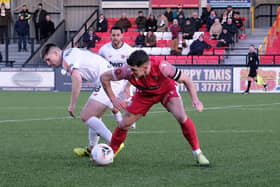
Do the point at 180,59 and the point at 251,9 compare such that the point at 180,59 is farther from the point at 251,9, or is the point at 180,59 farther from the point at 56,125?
the point at 56,125

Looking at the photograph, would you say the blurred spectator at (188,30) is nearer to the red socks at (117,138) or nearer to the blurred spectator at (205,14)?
the blurred spectator at (205,14)

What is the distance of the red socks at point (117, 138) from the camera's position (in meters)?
9.79

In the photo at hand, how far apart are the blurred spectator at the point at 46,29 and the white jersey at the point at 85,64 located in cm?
2741

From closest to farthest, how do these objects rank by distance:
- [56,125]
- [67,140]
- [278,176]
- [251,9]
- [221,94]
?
[278,176] < [67,140] < [56,125] < [221,94] < [251,9]

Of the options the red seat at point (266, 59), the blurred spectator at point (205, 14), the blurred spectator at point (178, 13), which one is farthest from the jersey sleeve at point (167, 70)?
the blurred spectator at point (178, 13)

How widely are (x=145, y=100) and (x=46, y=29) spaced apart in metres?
28.8

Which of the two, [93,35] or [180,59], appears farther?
[93,35]

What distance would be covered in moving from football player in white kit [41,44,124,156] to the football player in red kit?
544mm

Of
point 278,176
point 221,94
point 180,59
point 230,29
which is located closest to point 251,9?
point 230,29

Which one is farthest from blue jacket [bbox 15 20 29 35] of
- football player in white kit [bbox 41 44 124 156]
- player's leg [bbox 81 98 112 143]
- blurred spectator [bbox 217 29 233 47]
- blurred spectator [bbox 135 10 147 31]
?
player's leg [bbox 81 98 112 143]

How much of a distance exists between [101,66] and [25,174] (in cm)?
229

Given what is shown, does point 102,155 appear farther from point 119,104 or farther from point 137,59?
point 137,59

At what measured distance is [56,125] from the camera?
16.1m

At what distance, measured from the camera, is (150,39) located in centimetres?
3447
